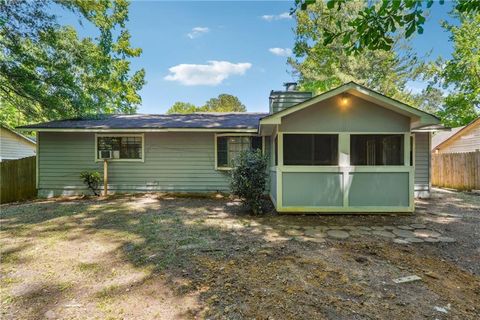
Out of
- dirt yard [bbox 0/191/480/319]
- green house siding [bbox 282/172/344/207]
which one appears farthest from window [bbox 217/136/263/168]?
dirt yard [bbox 0/191/480/319]

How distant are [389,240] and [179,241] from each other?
358cm

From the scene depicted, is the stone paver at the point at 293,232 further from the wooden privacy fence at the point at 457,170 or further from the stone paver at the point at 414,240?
the wooden privacy fence at the point at 457,170

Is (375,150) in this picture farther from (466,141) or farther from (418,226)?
(466,141)

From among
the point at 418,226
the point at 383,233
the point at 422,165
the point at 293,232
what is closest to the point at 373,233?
the point at 383,233

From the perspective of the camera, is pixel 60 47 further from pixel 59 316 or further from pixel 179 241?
pixel 59 316

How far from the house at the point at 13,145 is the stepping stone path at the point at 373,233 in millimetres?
19023

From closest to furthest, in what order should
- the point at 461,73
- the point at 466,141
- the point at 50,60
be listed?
1. the point at 50,60
2. the point at 466,141
3. the point at 461,73

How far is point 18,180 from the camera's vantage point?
905cm

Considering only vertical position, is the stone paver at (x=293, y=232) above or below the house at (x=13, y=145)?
below

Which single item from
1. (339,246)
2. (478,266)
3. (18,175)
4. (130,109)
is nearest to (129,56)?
(130,109)

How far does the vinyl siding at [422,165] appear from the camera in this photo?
9.03 metres

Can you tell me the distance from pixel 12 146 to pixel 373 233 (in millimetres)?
22268

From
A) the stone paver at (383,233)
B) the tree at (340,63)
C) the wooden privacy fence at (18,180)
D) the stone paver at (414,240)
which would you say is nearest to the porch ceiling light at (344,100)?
the stone paver at (383,233)

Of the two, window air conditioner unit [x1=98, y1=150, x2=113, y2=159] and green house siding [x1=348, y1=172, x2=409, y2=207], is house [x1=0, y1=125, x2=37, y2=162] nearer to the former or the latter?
window air conditioner unit [x1=98, y1=150, x2=113, y2=159]
